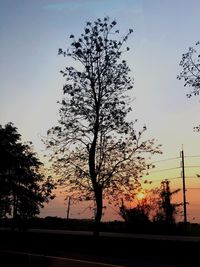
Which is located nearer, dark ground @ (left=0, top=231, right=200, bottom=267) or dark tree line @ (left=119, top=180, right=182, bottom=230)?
dark ground @ (left=0, top=231, right=200, bottom=267)

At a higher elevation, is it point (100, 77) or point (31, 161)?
point (100, 77)

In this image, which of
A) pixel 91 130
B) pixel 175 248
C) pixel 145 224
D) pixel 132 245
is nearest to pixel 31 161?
pixel 145 224

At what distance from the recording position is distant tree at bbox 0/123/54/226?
36375 millimetres

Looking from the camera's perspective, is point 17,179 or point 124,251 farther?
point 17,179

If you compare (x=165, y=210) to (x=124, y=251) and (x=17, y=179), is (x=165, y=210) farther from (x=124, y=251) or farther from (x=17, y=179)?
(x=124, y=251)

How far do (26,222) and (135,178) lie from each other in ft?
48.3

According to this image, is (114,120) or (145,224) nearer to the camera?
(114,120)

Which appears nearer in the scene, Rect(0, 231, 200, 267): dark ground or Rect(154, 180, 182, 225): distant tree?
Rect(0, 231, 200, 267): dark ground

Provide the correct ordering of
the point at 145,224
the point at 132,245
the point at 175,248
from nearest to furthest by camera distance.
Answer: the point at 175,248 → the point at 132,245 → the point at 145,224

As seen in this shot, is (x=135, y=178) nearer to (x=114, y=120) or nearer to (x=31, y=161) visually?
(x=114, y=120)

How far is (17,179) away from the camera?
37.0 metres

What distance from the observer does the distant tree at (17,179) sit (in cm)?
3638

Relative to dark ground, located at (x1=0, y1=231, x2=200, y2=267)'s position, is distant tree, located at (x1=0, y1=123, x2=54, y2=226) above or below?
above

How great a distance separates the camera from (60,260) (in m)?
12.5
